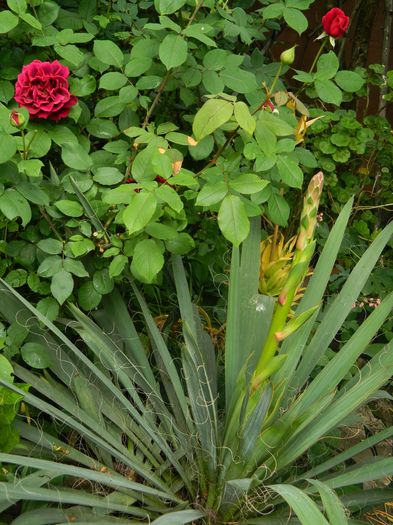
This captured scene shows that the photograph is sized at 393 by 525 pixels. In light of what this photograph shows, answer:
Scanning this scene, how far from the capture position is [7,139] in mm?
A: 1944

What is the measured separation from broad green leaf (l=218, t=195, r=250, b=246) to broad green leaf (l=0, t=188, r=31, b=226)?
0.47 m

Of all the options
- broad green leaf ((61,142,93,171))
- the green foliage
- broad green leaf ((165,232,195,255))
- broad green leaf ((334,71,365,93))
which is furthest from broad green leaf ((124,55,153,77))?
broad green leaf ((334,71,365,93))

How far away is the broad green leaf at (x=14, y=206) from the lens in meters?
1.98

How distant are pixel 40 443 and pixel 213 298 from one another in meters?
0.93

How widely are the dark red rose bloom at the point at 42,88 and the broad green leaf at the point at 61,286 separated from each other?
40cm

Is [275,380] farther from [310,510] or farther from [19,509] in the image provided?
[19,509]

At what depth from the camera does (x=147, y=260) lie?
6.55 ft

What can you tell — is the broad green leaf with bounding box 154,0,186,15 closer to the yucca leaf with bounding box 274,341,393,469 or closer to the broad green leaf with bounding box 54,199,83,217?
the broad green leaf with bounding box 54,199,83,217

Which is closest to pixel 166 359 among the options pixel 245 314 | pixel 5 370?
pixel 245 314

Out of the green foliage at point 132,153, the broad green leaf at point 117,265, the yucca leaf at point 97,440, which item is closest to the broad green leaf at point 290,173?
the green foliage at point 132,153

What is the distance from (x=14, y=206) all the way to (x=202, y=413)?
68cm

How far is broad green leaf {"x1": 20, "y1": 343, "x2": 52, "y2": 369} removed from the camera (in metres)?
2.10

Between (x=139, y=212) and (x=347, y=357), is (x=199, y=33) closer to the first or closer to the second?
(x=139, y=212)

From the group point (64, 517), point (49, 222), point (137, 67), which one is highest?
point (137, 67)
